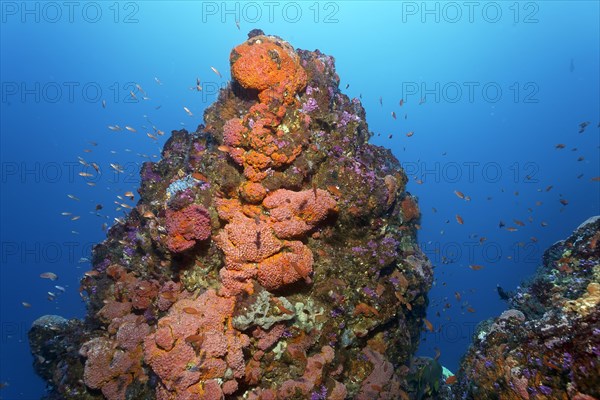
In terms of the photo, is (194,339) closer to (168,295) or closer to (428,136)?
(168,295)

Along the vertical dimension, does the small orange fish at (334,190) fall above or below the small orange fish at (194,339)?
above

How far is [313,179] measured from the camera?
7.27m

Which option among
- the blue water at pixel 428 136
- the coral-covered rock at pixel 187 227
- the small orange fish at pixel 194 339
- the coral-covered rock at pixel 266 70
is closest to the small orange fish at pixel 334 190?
the coral-covered rock at pixel 266 70

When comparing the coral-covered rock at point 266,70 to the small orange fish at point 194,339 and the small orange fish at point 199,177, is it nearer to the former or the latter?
the small orange fish at point 199,177

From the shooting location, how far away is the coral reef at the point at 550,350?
3623 millimetres

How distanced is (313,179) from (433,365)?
203 inches

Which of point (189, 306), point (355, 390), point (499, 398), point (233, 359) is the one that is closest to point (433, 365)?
point (355, 390)

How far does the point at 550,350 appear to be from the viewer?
4062 mm

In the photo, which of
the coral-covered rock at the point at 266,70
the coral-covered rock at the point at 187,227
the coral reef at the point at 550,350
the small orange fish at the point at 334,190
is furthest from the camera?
the coral-covered rock at the point at 266,70

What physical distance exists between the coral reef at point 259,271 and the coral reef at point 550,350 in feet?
5.93

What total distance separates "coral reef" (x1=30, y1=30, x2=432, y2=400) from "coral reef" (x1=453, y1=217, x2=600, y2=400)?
1.81 m

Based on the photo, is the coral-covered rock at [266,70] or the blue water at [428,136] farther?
the blue water at [428,136]

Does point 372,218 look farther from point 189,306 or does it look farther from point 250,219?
point 189,306

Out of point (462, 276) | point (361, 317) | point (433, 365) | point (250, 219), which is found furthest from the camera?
point (462, 276)
